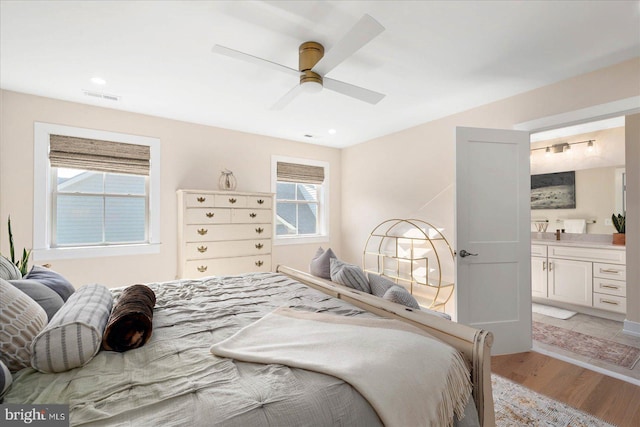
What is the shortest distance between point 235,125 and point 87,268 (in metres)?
2.50

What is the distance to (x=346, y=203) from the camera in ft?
17.5

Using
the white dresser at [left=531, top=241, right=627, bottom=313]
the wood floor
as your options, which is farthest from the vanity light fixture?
the wood floor

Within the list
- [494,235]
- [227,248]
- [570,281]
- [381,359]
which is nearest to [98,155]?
[227,248]

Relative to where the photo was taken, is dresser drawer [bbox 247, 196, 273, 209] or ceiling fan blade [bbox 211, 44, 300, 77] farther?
dresser drawer [bbox 247, 196, 273, 209]

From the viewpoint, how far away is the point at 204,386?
93 cm

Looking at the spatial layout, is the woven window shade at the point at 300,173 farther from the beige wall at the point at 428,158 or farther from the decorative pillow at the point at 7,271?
the decorative pillow at the point at 7,271

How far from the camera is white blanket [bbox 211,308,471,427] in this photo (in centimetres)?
96

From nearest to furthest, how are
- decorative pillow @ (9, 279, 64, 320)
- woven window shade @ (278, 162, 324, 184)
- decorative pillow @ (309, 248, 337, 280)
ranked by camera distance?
decorative pillow @ (9, 279, 64, 320) < decorative pillow @ (309, 248, 337, 280) < woven window shade @ (278, 162, 324, 184)

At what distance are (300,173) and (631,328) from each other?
4.48 m

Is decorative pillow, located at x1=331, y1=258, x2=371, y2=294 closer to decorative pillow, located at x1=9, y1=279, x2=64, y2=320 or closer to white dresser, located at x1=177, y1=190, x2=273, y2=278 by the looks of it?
decorative pillow, located at x1=9, y1=279, x2=64, y2=320

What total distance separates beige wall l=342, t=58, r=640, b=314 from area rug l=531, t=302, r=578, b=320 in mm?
972

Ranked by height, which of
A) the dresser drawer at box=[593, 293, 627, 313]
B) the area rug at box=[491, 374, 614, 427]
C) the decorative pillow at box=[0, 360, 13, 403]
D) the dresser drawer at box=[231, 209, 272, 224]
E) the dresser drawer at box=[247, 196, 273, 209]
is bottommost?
the area rug at box=[491, 374, 614, 427]

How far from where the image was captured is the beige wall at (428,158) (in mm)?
2563

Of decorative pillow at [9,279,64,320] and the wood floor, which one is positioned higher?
decorative pillow at [9,279,64,320]
